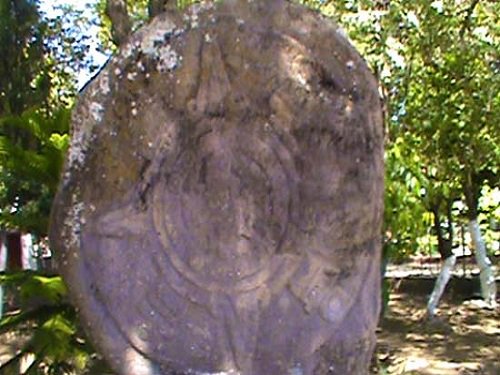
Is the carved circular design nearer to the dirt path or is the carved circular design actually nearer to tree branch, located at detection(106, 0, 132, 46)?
tree branch, located at detection(106, 0, 132, 46)

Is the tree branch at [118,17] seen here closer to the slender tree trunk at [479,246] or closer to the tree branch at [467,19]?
the tree branch at [467,19]

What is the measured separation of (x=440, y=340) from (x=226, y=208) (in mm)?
6081

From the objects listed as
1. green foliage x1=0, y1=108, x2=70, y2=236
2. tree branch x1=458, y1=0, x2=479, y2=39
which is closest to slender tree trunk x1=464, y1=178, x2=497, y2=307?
tree branch x1=458, y1=0, x2=479, y2=39

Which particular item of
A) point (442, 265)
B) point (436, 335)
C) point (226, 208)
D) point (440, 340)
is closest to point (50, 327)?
point (226, 208)

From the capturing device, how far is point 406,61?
22.5 ft

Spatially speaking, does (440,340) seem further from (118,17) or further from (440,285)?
(118,17)

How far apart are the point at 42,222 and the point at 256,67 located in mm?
2896

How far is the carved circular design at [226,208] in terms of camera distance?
107 inches

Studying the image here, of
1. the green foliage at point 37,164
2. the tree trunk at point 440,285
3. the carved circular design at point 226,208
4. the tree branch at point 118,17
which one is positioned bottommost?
the tree trunk at point 440,285

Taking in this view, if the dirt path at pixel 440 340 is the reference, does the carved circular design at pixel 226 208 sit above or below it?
above

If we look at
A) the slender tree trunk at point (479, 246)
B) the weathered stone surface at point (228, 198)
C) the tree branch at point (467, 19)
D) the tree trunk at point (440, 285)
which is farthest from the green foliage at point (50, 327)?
the slender tree trunk at point (479, 246)

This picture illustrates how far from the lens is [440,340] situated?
833 cm

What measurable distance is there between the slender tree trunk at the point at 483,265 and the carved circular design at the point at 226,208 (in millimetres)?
6977

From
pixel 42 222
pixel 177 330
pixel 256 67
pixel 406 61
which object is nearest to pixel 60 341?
pixel 42 222
